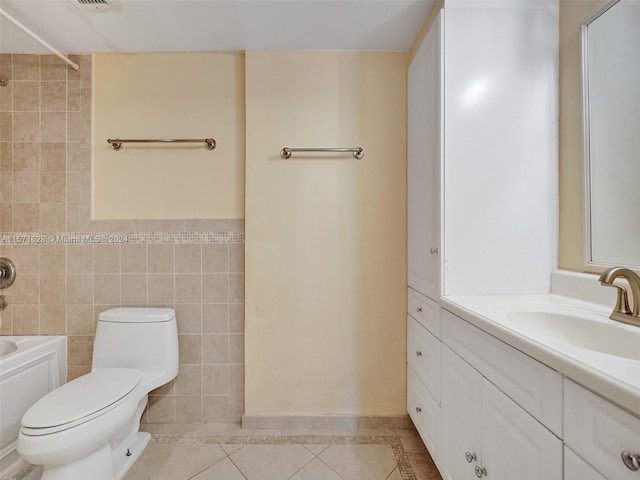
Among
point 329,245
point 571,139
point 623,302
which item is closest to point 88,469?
point 329,245

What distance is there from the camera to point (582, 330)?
3.04 ft

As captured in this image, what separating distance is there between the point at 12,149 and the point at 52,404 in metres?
1.58

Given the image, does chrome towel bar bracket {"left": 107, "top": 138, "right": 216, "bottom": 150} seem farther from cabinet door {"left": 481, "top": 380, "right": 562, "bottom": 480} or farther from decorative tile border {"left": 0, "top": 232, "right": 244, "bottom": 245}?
cabinet door {"left": 481, "top": 380, "right": 562, "bottom": 480}

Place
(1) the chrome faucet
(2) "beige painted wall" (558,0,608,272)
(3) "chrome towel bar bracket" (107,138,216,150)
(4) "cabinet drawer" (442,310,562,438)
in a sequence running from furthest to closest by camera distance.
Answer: (3) "chrome towel bar bracket" (107,138,216,150) < (2) "beige painted wall" (558,0,608,272) < (1) the chrome faucet < (4) "cabinet drawer" (442,310,562,438)

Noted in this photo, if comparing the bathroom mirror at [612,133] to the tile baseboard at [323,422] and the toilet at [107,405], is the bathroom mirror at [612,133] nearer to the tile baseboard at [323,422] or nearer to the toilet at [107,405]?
the tile baseboard at [323,422]

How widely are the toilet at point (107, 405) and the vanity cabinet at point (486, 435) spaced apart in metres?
1.40

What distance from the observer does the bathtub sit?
1.37m

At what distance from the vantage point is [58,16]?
56.6 inches

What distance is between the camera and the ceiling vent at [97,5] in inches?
52.5

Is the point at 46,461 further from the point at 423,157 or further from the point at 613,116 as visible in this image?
the point at 613,116

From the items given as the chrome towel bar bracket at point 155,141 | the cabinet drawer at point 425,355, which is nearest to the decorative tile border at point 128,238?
the chrome towel bar bracket at point 155,141

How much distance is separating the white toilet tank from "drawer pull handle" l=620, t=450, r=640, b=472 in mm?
1797

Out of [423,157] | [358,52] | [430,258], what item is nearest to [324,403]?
[430,258]

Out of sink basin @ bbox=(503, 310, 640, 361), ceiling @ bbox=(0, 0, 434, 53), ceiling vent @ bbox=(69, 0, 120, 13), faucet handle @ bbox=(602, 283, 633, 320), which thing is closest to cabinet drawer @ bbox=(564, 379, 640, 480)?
sink basin @ bbox=(503, 310, 640, 361)
